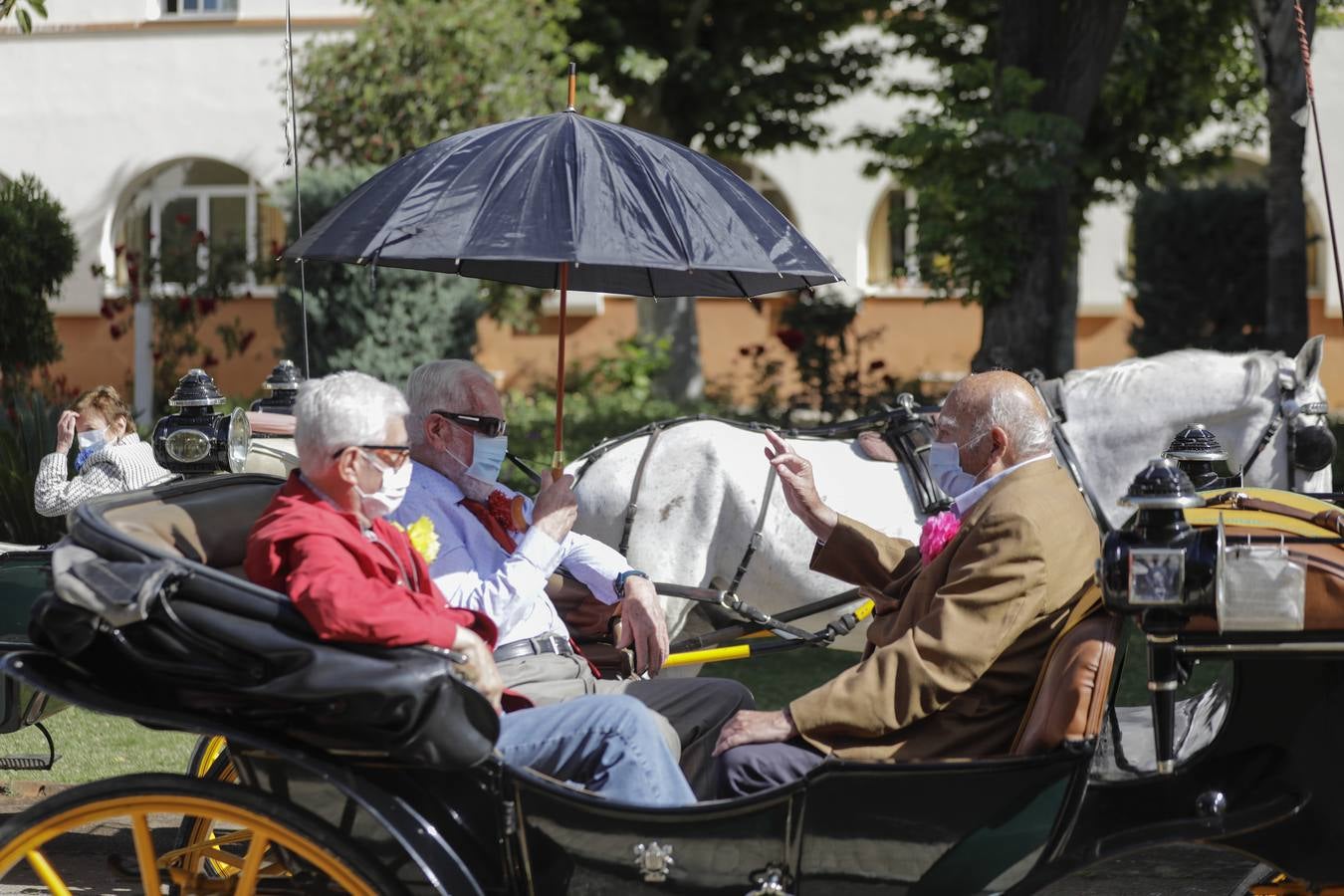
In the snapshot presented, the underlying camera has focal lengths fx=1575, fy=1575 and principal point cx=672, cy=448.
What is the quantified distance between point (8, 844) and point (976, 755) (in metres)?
1.87

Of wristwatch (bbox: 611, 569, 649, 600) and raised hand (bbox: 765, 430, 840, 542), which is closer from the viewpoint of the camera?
raised hand (bbox: 765, 430, 840, 542)

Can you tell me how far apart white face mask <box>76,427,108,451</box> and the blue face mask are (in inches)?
91.1

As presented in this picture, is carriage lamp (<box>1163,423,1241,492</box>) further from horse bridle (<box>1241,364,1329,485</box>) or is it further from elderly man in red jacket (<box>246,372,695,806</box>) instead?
elderly man in red jacket (<box>246,372,695,806</box>)

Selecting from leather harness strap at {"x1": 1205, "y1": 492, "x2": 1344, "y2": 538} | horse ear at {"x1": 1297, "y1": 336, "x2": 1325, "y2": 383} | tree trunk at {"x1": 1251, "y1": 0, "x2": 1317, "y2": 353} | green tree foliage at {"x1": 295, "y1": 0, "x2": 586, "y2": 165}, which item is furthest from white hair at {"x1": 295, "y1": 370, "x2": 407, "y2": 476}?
green tree foliage at {"x1": 295, "y1": 0, "x2": 586, "y2": 165}

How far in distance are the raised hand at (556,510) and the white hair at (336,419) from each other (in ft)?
1.90

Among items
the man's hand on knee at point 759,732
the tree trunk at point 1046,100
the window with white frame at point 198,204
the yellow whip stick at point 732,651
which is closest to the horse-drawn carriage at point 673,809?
the man's hand on knee at point 759,732

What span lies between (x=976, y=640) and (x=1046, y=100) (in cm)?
815

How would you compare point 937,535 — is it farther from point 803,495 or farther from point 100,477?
point 100,477

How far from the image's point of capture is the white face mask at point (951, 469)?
139 inches

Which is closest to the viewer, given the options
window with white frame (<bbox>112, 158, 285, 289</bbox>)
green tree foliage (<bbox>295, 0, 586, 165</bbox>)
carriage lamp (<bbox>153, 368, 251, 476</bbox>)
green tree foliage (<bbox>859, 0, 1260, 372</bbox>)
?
carriage lamp (<bbox>153, 368, 251, 476</bbox>)

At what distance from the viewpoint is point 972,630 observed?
3096mm

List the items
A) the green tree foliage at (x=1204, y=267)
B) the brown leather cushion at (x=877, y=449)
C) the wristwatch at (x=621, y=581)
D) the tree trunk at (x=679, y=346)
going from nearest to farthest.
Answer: the wristwatch at (x=621, y=581), the brown leather cushion at (x=877, y=449), the green tree foliage at (x=1204, y=267), the tree trunk at (x=679, y=346)

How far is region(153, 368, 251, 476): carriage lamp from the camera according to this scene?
4.28 meters

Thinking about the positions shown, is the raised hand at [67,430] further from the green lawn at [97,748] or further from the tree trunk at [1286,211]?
the tree trunk at [1286,211]
